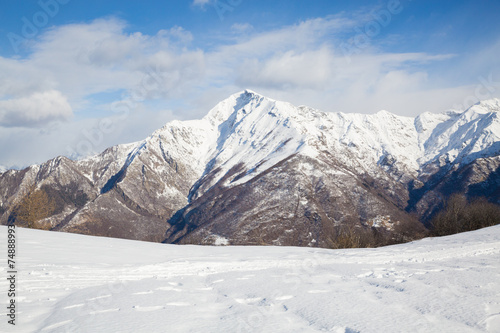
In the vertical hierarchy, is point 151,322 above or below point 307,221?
above

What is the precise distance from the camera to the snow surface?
6.73 metres

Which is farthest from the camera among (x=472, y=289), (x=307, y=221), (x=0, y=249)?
(x=307, y=221)

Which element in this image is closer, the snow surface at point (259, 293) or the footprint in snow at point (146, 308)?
the snow surface at point (259, 293)

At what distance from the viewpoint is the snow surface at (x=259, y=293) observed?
6.73 meters

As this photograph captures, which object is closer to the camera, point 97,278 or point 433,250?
point 97,278

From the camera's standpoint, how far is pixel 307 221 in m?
194

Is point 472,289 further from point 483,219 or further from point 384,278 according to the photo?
point 483,219

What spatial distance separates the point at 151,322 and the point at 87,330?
4.39ft

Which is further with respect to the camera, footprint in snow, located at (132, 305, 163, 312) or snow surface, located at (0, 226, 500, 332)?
footprint in snow, located at (132, 305, 163, 312)

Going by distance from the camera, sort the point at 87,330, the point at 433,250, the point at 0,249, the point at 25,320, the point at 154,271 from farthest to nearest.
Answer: the point at 433,250, the point at 0,249, the point at 154,271, the point at 25,320, the point at 87,330

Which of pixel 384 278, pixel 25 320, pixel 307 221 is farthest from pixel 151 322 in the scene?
pixel 307 221

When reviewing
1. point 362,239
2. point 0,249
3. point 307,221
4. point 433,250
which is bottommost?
point 307,221

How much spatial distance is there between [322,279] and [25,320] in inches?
341

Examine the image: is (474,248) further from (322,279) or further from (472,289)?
(322,279)
